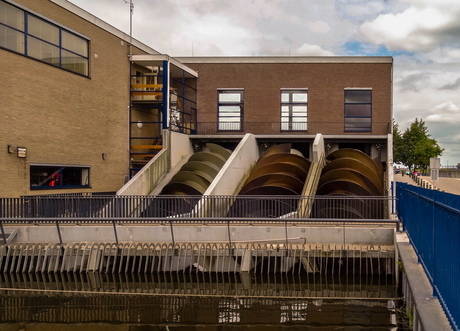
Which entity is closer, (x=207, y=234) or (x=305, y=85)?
(x=207, y=234)

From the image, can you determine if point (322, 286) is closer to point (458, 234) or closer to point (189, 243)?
point (189, 243)

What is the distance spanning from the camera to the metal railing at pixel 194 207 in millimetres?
17438

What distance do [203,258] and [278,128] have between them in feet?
58.7

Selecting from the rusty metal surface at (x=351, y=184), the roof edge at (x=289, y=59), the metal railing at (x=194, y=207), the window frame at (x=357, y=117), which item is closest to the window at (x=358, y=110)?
the window frame at (x=357, y=117)

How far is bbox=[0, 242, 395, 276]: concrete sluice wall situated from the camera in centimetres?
1501

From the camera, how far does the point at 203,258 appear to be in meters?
15.5

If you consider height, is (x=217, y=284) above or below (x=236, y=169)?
below

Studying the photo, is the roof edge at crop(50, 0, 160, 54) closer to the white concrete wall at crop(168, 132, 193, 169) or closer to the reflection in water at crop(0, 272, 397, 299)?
the white concrete wall at crop(168, 132, 193, 169)

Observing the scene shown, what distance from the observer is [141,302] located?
1205cm

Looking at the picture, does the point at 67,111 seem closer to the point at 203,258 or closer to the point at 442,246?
the point at 203,258

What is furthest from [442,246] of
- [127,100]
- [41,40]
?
[127,100]

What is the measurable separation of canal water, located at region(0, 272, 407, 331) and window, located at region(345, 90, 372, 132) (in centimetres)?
1833

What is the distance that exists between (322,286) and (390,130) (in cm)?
1945

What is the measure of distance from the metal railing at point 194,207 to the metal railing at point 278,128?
1294cm
